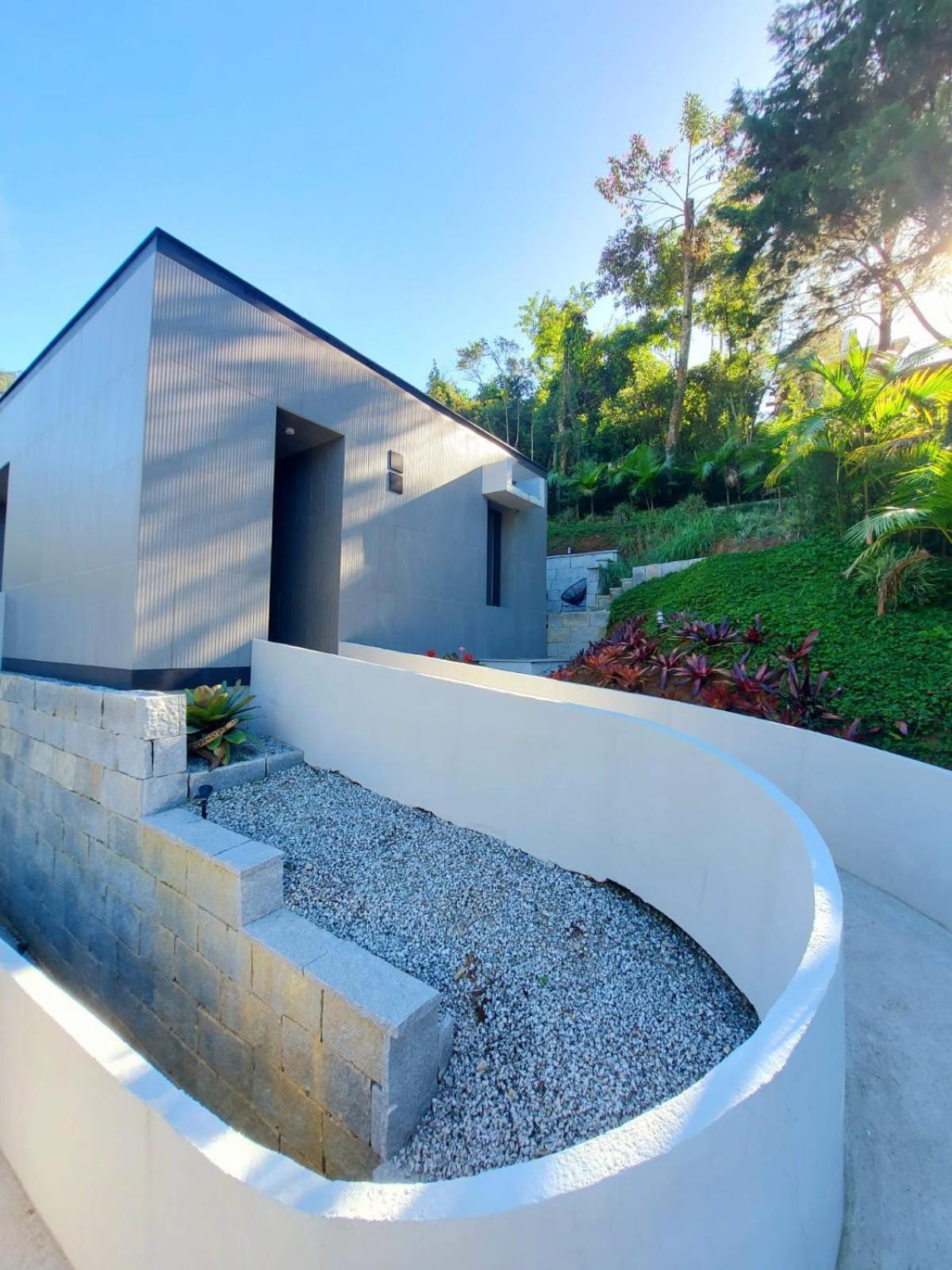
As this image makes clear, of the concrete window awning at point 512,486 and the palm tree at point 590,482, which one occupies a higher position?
the palm tree at point 590,482

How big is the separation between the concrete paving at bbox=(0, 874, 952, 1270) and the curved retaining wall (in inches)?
3.8

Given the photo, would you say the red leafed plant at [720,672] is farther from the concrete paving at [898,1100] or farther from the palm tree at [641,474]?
the palm tree at [641,474]

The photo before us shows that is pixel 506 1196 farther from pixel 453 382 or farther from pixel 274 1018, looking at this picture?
pixel 453 382

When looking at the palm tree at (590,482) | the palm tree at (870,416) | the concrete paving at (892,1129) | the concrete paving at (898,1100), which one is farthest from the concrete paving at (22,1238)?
the palm tree at (590,482)

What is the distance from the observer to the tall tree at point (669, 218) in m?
14.6

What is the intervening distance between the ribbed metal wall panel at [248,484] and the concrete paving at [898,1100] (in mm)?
5470

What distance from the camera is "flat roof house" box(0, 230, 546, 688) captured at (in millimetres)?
5227

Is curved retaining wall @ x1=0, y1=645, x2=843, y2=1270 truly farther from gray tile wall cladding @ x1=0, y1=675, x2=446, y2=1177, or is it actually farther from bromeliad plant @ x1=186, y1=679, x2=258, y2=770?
bromeliad plant @ x1=186, y1=679, x2=258, y2=770

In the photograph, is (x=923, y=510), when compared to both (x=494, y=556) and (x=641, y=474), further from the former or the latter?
(x=641, y=474)

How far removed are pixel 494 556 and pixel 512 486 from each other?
1.55 m

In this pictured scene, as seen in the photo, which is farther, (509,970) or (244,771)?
(244,771)

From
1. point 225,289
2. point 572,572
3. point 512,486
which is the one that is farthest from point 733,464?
point 225,289

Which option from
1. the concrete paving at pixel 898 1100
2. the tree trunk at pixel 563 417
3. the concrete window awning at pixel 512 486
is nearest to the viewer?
the concrete paving at pixel 898 1100

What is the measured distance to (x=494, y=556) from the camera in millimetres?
10633
